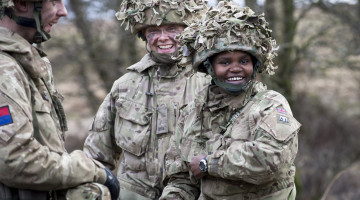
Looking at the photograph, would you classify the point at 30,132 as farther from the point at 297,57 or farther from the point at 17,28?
the point at 297,57

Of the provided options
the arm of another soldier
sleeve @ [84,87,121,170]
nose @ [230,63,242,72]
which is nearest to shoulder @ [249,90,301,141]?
nose @ [230,63,242,72]

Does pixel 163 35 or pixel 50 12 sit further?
pixel 163 35

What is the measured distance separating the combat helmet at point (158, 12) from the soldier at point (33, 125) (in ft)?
4.98

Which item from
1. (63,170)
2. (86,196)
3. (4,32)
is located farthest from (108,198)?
(4,32)

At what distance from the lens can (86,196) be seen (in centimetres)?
382

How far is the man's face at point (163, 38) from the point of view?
551 centimetres

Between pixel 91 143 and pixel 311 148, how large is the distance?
9.31 m

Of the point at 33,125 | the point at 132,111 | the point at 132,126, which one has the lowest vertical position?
the point at 132,126

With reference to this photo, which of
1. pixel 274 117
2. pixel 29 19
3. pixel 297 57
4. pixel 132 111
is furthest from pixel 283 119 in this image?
pixel 297 57

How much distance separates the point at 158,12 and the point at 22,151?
2.43 m

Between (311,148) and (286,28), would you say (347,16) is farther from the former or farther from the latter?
(311,148)

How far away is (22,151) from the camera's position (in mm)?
3533

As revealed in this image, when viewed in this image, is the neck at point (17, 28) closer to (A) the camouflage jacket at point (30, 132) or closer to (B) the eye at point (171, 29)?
(A) the camouflage jacket at point (30, 132)

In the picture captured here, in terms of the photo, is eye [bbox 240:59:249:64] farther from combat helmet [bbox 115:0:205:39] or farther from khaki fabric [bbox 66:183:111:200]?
khaki fabric [bbox 66:183:111:200]
